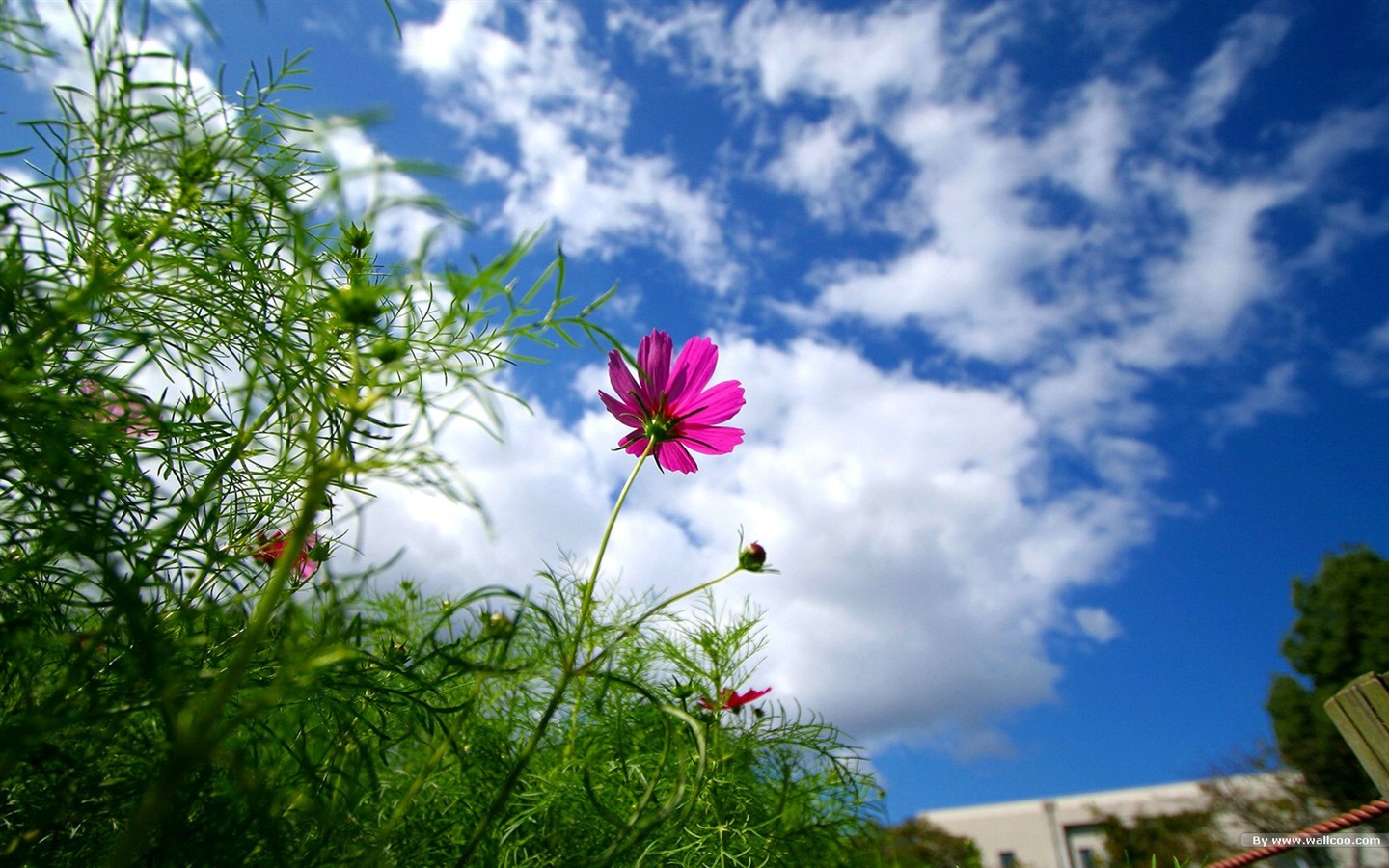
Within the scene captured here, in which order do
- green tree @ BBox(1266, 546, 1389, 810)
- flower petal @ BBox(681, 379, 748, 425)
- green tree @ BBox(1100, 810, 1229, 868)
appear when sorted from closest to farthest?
flower petal @ BBox(681, 379, 748, 425) → green tree @ BBox(1266, 546, 1389, 810) → green tree @ BBox(1100, 810, 1229, 868)

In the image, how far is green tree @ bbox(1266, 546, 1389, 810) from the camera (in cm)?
1127

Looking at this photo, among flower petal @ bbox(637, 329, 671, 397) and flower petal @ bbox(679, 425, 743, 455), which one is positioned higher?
flower petal @ bbox(637, 329, 671, 397)

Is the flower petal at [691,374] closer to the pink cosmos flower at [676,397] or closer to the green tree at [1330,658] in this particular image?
the pink cosmos flower at [676,397]

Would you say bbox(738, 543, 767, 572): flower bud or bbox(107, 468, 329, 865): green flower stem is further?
bbox(738, 543, 767, 572): flower bud

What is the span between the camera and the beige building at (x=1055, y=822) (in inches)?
610

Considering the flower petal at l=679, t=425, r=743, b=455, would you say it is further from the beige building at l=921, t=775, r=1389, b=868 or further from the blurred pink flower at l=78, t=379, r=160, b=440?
the beige building at l=921, t=775, r=1389, b=868

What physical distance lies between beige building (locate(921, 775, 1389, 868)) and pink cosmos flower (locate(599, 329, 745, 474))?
1707 cm

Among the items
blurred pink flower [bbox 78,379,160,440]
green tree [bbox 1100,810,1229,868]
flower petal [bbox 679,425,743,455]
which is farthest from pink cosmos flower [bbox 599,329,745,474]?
green tree [bbox 1100,810,1229,868]

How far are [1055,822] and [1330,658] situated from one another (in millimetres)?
6868

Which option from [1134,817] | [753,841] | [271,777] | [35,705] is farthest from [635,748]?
[1134,817]

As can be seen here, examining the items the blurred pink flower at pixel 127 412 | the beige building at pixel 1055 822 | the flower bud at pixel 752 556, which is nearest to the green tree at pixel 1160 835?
the beige building at pixel 1055 822

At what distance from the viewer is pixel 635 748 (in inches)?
37.1

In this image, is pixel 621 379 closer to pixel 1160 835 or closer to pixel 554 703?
pixel 554 703

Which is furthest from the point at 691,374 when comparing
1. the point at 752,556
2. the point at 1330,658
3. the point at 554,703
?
the point at 1330,658
